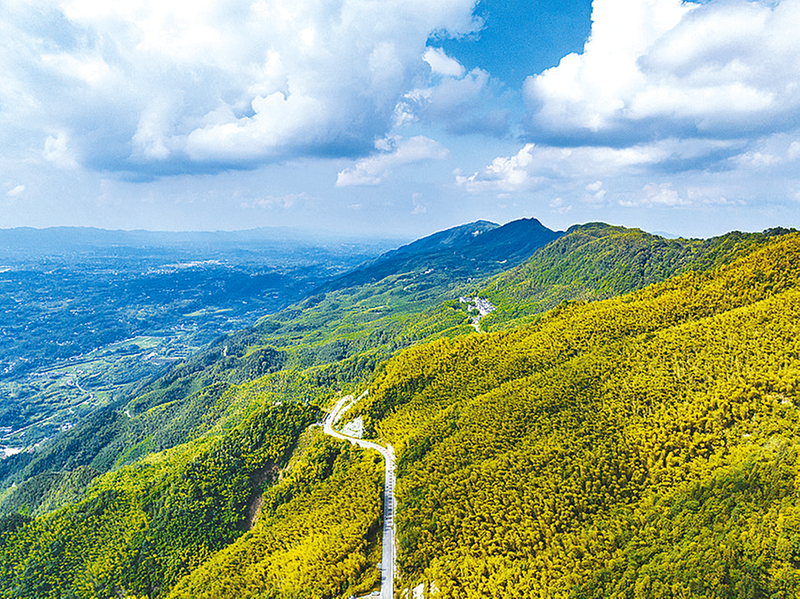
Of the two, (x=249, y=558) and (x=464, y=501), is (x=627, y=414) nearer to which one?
(x=464, y=501)

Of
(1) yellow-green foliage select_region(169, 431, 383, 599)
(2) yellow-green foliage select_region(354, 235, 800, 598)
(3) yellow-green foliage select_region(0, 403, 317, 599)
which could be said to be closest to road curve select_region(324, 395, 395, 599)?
(1) yellow-green foliage select_region(169, 431, 383, 599)

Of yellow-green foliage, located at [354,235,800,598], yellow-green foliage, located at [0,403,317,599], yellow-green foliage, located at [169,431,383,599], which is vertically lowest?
yellow-green foliage, located at [0,403,317,599]

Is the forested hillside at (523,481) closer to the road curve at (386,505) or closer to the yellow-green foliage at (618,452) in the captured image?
the yellow-green foliage at (618,452)

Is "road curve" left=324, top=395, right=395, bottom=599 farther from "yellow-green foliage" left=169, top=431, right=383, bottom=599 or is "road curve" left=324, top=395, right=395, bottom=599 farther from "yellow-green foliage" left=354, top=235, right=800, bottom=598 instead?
"yellow-green foliage" left=354, top=235, right=800, bottom=598

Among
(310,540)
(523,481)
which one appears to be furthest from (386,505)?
(523,481)

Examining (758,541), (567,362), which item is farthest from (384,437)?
(758,541)

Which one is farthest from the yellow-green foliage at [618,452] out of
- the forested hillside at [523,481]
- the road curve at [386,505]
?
the road curve at [386,505]
